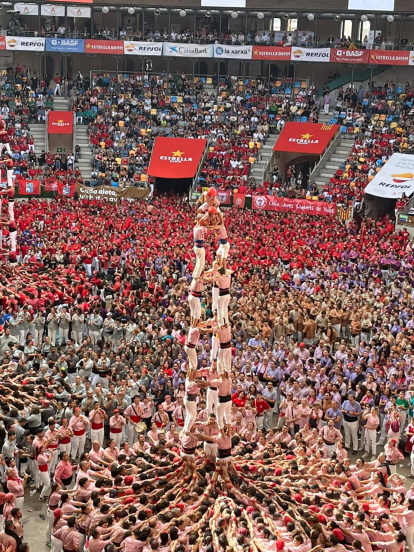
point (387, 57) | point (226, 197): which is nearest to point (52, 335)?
point (226, 197)

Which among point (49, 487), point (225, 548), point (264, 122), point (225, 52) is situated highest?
point (225, 52)

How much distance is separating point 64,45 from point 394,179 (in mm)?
23373

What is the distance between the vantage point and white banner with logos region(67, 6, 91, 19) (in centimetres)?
5566

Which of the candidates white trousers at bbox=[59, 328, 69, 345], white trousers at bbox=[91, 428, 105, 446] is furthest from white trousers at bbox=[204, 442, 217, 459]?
white trousers at bbox=[59, 328, 69, 345]

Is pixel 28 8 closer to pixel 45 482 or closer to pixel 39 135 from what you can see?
pixel 39 135

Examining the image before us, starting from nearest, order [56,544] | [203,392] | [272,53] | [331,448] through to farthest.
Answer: [56,544] < [331,448] < [203,392] < [272,53]

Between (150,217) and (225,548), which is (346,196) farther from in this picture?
(225,548)

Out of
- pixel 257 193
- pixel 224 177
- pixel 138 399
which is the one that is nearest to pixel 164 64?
pixel 224 177

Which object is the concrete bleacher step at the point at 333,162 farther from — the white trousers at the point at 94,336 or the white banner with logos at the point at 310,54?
the white trousers at the point at 94,336

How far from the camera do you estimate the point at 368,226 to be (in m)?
37.2

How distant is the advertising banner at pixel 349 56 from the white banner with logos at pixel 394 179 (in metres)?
10.3

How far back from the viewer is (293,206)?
41938mm

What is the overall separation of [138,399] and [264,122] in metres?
34.7

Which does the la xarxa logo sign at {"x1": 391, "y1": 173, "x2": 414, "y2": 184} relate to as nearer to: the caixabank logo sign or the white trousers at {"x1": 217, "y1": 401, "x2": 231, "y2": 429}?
the caixabank logo sign
